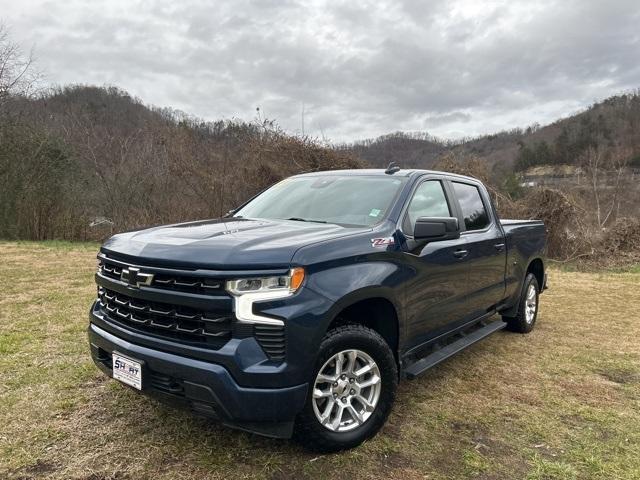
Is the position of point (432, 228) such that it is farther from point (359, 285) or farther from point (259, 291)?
point (259, 291)

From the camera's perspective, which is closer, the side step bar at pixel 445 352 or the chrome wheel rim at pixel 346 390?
the chrome wheel rim at pixel 346 390

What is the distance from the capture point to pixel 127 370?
2814 mm

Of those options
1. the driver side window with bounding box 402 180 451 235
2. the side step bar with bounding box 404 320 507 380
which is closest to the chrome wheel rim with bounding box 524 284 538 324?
the side step bar with bounding box 404 320 507 380

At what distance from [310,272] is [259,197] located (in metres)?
2.11

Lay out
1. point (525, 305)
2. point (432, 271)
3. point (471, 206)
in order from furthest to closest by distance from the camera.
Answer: point (525, 305) < point (471, 206) < point (432, 271)

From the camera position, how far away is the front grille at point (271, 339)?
251cm

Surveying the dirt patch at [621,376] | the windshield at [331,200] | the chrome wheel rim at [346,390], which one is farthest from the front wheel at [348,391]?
the dirt patch at [621,376]

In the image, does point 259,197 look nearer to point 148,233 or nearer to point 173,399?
point 148,233

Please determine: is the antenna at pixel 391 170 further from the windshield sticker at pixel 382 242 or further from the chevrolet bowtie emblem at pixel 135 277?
the chevrolet bowtie emblem at pixel 135 277

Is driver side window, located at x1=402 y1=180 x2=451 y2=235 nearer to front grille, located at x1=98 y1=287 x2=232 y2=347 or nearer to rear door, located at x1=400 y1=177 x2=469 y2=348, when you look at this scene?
rear door, located at x1=400 y1=177 x2=469 y2=348

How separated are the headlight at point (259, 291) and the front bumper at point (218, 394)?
31cm

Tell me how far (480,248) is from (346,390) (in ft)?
7.00

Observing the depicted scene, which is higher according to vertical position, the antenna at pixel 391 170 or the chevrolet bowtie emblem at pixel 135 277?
the antenna at pixel 391 170

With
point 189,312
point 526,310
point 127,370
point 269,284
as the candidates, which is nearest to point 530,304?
point 526,310
